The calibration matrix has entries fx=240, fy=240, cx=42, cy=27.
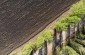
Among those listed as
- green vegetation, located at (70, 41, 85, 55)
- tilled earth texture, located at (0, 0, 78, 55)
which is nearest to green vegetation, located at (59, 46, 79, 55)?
green vegetation, located at (70, 41, 85, 55)

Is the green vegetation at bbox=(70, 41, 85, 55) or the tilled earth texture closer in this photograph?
the tilled earth texture

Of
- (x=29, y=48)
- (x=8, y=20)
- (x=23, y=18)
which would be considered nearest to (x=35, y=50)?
(x=29, y=48)

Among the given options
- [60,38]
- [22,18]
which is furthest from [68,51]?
[22,18]

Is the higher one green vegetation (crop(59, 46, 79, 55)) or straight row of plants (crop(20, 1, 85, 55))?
straight row of plants (crop(20, 1, 85, 55))

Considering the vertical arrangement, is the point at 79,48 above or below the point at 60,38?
below

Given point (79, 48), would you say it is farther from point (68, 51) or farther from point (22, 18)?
point (22, 18)

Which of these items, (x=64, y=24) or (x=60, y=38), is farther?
(x=60, y=38)

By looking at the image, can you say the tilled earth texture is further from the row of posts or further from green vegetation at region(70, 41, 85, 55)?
green vegetation at region(70, 41, 85, 55)

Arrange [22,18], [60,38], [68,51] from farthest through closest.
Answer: [60,38] → [68,51] → [22,18]

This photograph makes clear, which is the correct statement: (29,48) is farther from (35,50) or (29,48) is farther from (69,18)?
(69,18)
